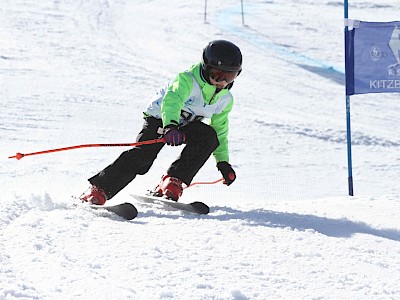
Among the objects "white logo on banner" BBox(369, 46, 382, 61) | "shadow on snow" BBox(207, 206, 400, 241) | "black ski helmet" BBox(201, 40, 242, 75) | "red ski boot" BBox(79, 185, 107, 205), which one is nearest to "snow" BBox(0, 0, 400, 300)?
"shadow on snow" BBox(207, 206, 400, 241)

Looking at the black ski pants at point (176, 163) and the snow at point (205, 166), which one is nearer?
the snow at point (205, 166)

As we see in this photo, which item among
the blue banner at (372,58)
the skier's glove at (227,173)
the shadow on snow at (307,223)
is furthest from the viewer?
the blue banner at (372,58)

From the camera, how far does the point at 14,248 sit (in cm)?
291

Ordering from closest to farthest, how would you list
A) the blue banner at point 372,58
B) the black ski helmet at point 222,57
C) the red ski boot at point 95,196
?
the black ski helmet at point 222,57 → the red ski boot at point 95,196 → the blue banner at point 372,58

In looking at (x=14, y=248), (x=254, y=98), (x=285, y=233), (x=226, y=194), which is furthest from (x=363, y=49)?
(x=254, y=98)

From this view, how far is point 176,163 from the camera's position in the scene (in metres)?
4.52

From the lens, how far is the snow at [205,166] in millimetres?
2701

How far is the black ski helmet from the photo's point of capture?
4262 mm

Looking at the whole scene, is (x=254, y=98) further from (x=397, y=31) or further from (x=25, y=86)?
(x=397, y=31)

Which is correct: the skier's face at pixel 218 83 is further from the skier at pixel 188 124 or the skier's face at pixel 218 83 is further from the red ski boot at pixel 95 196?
the red ski boot at pixel 95 196

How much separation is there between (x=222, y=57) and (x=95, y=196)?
1169 millimetres

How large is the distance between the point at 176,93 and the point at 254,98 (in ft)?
26.8

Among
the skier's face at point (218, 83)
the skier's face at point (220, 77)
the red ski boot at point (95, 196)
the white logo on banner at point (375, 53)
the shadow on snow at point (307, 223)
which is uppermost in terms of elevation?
the white logo on banner at point (375, 53)

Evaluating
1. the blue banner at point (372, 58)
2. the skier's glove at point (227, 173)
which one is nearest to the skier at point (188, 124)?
the skier's glove at point (227, 173)
